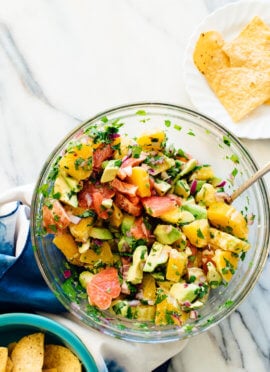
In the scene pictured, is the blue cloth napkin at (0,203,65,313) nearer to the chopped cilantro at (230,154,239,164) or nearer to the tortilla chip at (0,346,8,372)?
the tortilla chip at (0,346,8,372)

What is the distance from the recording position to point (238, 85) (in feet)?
5.84

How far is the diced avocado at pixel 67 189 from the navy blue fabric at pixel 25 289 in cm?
22

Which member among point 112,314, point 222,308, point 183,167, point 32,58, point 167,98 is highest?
point 32,58

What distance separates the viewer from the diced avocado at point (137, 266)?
4.77 ft

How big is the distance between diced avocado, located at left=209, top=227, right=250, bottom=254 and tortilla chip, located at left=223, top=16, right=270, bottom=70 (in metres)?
0.54

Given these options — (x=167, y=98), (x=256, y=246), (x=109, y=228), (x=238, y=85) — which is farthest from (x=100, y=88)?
(x=256, y=246)

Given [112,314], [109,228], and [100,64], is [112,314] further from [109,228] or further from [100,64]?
[100,64]

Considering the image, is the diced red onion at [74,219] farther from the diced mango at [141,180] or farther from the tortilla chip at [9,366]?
the tortilla chip at [9,366]

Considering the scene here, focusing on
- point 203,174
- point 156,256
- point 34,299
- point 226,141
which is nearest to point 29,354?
point 34,299

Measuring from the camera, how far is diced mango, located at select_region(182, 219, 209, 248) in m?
1.46

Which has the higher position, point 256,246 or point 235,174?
point 235,174

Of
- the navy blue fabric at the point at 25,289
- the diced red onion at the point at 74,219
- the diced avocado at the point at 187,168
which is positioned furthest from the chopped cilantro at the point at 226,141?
the navy blue fabric at the point at 25,289

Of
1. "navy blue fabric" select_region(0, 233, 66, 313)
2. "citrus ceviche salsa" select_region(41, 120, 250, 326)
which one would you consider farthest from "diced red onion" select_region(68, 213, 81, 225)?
"navy blue fabric" select_region(0, 233, 66, 313)

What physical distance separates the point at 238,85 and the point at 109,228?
1.88 ft
